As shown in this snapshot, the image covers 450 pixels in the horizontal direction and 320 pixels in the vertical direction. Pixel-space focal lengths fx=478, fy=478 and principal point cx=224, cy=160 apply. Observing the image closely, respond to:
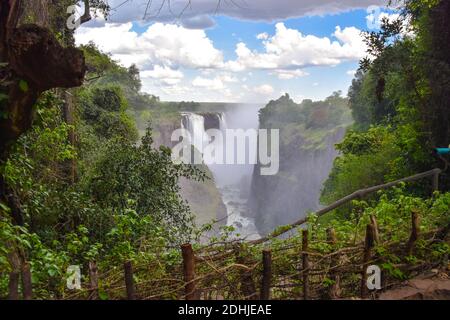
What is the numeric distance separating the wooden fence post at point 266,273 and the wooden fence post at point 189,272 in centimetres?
56

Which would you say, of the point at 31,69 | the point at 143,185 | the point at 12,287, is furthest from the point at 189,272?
the point at 143,185

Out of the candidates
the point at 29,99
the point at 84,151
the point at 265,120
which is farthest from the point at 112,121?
the point at 265,120

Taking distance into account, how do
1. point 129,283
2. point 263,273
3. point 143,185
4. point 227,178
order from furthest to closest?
point 227,178 < point 143,185 < point 263,273 < point 129,283

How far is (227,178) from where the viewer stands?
75000mm

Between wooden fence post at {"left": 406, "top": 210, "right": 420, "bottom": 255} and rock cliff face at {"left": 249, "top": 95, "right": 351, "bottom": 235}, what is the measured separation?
4874cm

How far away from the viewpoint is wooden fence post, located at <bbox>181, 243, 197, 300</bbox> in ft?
12.1

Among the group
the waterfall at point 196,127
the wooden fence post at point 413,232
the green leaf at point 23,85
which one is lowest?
the wooden fence post at point 413,232

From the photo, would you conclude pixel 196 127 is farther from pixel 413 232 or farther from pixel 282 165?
pixel 413 232

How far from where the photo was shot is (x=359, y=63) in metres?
10.0

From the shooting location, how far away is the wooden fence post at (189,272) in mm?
3688

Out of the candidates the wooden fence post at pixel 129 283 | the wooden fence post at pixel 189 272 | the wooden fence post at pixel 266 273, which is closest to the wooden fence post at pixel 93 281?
the wooden fence post at pixel 129 283

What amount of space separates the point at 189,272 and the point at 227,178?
234ft

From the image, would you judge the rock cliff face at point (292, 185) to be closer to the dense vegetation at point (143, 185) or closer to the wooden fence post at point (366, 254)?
the dense vegetation at point (143, 185)
